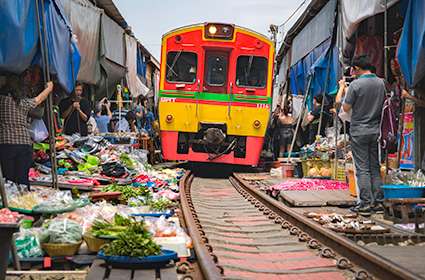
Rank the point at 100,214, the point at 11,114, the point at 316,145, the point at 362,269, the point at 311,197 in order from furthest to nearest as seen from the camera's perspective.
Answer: the point at 316,145 → the point at 311,197 → the point at 11,114 → the point at 100,214 → the point at 362,269

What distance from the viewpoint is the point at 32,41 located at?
7297 mm

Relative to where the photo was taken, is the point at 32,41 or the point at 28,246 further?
the point at 32,41

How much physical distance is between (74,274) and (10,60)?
124 inches

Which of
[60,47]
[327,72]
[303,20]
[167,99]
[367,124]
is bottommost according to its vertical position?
[367,124]

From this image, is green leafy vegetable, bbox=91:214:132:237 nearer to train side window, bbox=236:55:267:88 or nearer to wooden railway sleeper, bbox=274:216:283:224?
wooden railway sleeper, bbox=274:216:283:224

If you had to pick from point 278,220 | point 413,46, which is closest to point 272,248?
point 278,220

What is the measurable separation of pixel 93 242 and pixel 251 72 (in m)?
9.90

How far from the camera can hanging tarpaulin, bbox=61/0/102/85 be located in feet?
40.1

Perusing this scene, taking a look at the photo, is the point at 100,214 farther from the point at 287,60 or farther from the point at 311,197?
the point at 287,60

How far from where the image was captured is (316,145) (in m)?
12.7

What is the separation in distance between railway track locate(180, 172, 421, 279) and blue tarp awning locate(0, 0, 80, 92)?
8.19 ft

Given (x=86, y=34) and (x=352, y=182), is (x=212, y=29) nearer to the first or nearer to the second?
(x=86, y=34)

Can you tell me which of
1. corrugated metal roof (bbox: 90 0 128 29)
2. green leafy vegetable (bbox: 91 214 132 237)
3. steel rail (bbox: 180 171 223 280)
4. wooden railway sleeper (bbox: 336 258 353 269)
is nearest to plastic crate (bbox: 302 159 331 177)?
steel rail (bbox: 180 171 223 280)

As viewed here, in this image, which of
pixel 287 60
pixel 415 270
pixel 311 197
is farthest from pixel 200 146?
pixel 287 60
